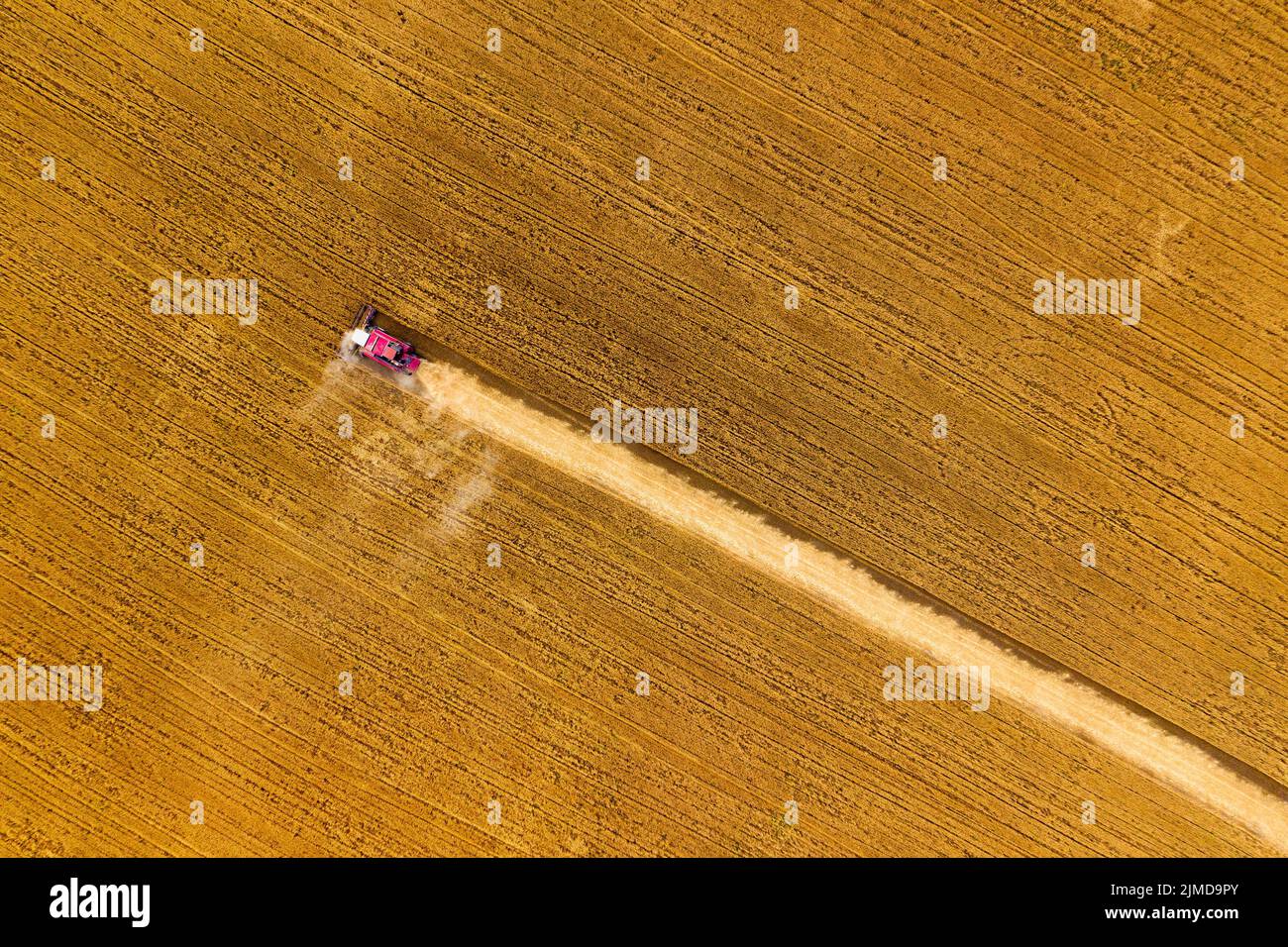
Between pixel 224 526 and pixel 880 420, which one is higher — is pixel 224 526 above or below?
below

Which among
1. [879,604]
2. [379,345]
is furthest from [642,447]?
[879,604]

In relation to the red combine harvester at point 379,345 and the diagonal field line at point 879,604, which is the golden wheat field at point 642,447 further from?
the red combine harvester at point 379,345

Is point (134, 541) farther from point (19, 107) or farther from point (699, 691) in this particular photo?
point (699, 691)

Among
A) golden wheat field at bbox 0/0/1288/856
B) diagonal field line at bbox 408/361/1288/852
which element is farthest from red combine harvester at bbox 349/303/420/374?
diagonal field line at bbox 408/361/1288/852

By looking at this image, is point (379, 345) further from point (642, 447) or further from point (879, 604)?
point (879, 604)

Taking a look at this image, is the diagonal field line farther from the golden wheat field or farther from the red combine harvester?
the red combine harvester

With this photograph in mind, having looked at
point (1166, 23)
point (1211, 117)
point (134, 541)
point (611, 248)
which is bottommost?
point (134, 541)

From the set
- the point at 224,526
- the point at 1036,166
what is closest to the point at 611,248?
the point at 1036,166
